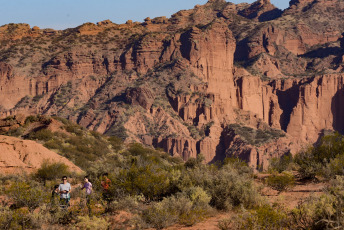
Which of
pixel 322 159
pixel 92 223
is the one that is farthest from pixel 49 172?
pixel 322 159

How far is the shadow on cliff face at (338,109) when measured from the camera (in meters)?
121

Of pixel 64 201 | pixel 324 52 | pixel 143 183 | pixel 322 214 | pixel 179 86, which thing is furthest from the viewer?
pixel 324 52

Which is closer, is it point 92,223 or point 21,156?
point 92,223

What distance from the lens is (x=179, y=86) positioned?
106m

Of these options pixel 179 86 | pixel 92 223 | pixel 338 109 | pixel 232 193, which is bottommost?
pixel 92 223

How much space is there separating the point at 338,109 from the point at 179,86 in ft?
150

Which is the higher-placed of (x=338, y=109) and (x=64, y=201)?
(x=338, y=109)

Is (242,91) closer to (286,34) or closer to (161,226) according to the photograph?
(286,34)

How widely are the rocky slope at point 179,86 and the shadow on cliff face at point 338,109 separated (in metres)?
0.27

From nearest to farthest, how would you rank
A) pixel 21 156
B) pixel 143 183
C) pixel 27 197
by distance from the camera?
pixel 27 197 → pixel 143 183 → pixel 21 156

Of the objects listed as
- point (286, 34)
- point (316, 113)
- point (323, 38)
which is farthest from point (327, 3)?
point (316, 113)

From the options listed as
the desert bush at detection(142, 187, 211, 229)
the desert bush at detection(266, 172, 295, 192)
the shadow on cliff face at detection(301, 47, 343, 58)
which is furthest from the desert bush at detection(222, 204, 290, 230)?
the shadow on cliff face at detection(301, 47, 343, 58)

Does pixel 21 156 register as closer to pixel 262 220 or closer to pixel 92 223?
pixel 92 223

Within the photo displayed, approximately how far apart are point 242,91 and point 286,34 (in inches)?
2047
